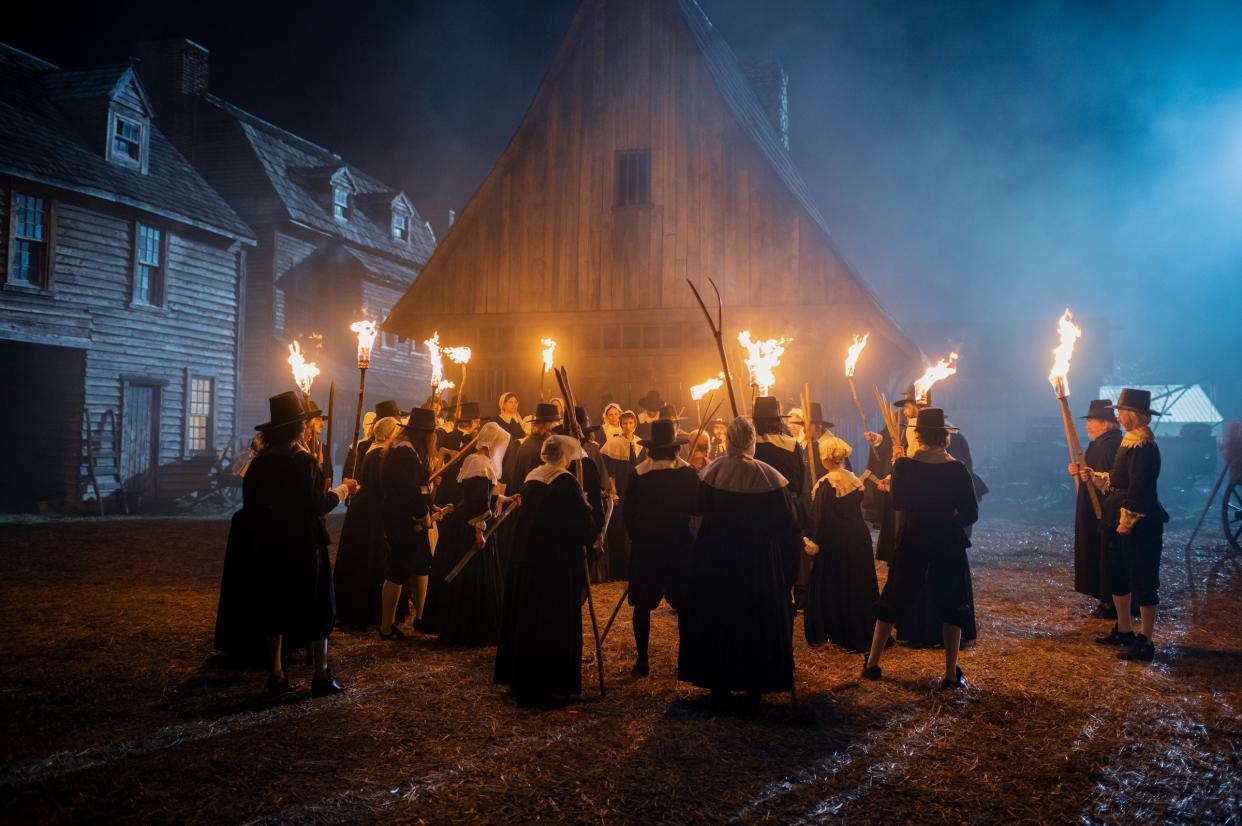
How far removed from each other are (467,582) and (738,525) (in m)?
2.73

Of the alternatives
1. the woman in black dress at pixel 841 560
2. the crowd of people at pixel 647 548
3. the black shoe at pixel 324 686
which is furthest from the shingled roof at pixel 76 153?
the woman in black dress at pixel 841 560

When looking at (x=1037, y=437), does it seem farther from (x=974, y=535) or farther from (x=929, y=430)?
(x=929, y=430)

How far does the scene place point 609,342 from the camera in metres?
14.2

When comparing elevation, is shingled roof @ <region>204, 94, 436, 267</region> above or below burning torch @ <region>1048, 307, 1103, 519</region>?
above

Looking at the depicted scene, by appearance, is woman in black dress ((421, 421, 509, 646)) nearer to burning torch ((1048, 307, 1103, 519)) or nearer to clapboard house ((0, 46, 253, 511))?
burning torch ((1048, 307, 1103, 519))

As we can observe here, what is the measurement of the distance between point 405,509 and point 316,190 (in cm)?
2444

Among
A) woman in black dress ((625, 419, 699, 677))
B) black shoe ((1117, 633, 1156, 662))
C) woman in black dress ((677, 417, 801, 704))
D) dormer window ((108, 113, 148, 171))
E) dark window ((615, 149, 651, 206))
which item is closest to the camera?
woman in black dress ((677, 417, 801, 704))

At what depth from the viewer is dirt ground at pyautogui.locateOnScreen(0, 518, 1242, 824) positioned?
367cm

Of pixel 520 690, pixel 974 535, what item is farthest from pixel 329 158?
pixel 520 690

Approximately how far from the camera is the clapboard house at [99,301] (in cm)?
1692

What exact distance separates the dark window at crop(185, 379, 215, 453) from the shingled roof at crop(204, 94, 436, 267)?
667 centimetres

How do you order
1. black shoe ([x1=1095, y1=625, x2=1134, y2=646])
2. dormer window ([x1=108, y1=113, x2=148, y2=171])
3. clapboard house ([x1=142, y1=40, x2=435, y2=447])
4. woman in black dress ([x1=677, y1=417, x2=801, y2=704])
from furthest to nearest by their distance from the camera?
clapboard house ([x1=142, y1=40, x2=435, y2=447]), dormer window ([x1=108, y1=113, x2=148, y2=171]), black shoe ([x1=1095, y1=625, x2=1134, y2=646]), woman in black dress ([x1=677, y1=417, x2=801, y2=704])

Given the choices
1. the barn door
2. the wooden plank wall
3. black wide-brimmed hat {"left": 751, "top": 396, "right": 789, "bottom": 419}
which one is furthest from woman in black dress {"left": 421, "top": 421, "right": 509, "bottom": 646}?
the barn door

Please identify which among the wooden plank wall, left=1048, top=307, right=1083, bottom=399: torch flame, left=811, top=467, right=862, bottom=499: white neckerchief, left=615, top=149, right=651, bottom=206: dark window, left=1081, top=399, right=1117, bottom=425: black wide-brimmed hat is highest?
left=615, top=149, right=651, bottom=206: dark window
